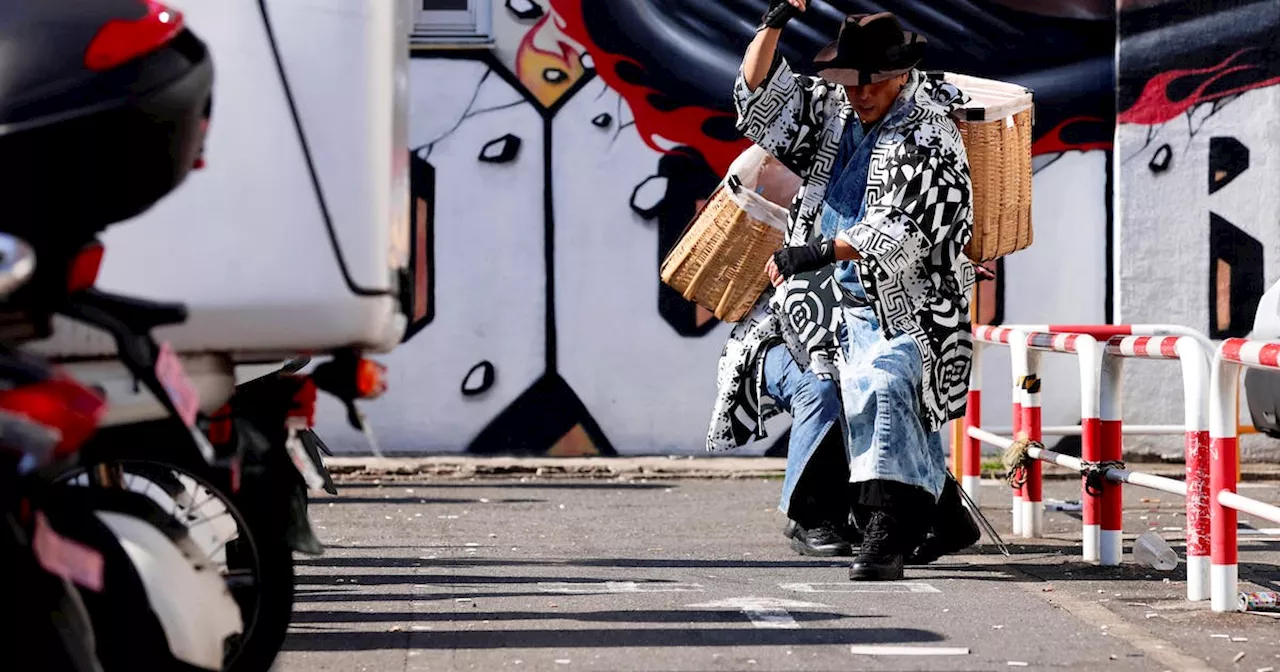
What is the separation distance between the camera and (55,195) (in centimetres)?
360

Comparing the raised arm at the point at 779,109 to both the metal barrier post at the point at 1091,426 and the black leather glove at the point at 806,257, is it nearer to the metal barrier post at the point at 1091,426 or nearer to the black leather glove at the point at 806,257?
the black leather glove at the point at 806,257

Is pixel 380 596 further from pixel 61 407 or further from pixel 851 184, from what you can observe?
pixel 61 407

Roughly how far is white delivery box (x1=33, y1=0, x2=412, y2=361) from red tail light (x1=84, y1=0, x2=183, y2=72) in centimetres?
33

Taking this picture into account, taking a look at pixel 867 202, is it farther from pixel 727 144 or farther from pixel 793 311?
pixel 727 144

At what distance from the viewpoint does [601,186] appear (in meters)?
12.3

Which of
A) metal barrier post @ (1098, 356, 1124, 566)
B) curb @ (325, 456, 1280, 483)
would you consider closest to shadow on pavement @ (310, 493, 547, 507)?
curb @ (325, 456, 1280, 483)

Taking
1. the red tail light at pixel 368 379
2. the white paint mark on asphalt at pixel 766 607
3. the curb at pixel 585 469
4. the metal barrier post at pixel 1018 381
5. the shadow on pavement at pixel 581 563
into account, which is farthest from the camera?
the curb at pixel 585 469

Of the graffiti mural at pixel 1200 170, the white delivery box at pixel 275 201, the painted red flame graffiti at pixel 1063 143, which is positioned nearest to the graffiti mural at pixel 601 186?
the painted red flame graffiti at pixel 1063 143

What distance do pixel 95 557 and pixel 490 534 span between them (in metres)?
5.17

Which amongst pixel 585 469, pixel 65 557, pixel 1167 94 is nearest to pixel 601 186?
pixel 585 469

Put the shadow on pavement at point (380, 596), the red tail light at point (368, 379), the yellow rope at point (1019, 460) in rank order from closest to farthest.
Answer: the red tail light at point (368, 379)
the shadow on pavement at point (380, 596)
the yellow rope at point (1019, 460)

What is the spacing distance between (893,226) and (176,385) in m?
3.63

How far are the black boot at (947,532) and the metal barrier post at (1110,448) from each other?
473mm

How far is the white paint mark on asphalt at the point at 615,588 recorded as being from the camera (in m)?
6.73
